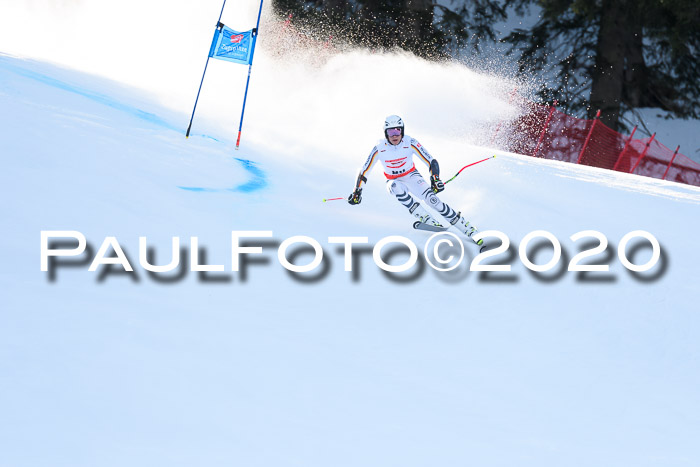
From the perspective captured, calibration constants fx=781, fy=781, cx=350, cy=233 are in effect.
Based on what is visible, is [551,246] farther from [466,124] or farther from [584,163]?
[466,124]

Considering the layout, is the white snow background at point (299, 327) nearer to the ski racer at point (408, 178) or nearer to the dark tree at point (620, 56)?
the ski racer at point (408, 178)

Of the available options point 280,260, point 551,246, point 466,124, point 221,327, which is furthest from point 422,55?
point 221,327

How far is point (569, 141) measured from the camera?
1664 centimetres

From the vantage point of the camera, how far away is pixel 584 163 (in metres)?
16.6

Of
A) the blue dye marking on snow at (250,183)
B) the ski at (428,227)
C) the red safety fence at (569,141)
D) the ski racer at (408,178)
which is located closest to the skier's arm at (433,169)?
the ski racer at (408,178)

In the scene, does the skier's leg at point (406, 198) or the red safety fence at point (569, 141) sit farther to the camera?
the red safety fence at point (569, 141)

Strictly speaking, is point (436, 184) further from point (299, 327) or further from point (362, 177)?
point (299, 327)

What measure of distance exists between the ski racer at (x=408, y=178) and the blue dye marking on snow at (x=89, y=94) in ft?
13.3

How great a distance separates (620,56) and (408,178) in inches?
701

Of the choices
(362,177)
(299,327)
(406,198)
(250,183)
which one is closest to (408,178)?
(406,198)

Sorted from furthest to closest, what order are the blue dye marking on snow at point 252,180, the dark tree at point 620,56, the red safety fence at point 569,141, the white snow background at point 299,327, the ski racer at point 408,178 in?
the dark tree at point 620,56 < the red safety fence at point 569,141 < the blue dye marking on snow at point 252,180 < the ski racer at point 408,178 < the white snow background at point 299,327

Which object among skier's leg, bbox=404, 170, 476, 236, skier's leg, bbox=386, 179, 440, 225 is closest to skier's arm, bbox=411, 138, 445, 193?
skier's leg, bbox=404, 170, 476, 236

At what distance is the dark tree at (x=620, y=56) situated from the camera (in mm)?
20719

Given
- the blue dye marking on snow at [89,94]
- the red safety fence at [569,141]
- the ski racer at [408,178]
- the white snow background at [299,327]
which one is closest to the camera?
the white snow background at [299,327]
